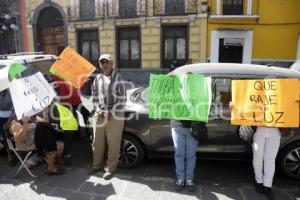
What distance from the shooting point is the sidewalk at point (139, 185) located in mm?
4016

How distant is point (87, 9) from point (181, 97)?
14623mm

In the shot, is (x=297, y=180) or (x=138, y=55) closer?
(x=297, y=180)

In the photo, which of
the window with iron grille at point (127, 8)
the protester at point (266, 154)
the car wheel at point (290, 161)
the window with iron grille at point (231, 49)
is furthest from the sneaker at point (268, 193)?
the window with iron grille at point (127, 8)

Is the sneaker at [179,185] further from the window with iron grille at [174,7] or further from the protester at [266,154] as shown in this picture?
the window with iron grille at [174,7]

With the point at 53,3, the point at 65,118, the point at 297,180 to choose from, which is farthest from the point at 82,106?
the point at 53,3

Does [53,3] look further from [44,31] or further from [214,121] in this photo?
[214,121]

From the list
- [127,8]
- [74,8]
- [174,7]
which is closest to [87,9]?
[74,8]

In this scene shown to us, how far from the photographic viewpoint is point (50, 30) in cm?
1819

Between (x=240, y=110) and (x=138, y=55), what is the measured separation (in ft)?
44.0

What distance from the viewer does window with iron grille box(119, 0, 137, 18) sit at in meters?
16.3

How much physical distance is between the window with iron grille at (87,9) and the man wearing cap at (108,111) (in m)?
13.6

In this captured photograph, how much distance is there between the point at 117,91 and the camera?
4.36m

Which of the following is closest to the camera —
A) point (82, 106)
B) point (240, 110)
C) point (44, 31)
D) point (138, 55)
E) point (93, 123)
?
point (240, 110)

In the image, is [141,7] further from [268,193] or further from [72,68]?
[268,193]
